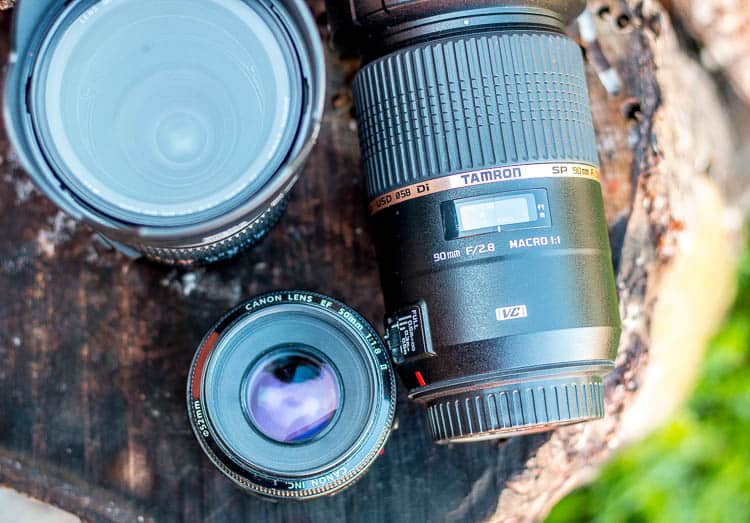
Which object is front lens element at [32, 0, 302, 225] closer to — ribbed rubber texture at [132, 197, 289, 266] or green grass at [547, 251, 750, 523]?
ribbed rubber texture at [132, 197, 289, 266]

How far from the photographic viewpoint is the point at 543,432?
4.00 feet

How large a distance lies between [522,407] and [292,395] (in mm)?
306

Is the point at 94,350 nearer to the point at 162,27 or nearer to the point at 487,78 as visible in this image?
the point at 162,27

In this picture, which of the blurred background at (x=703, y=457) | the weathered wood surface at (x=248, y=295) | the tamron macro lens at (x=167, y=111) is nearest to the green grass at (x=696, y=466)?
the blurred background at (x=703, y=457)

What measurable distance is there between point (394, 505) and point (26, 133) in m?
0.67

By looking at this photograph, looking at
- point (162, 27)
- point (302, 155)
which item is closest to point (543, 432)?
point (302, 155)

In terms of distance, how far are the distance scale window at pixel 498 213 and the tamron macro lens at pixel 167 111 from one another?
203mm

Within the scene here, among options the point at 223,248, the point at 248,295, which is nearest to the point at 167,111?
the point at 223,248

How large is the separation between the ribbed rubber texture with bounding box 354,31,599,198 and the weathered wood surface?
0.22 metres

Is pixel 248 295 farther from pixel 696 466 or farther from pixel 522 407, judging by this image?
pixel 696 466

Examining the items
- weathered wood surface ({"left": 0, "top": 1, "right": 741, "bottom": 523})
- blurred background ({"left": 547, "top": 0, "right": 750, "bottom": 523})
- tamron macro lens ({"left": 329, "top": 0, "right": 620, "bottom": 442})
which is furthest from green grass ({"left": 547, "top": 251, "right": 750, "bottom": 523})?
tamron macro lens ({"left": 329, "top": 0, "right": 620, "bottom": 442})

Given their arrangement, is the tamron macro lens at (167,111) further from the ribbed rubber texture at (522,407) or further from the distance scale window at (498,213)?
the ribbed rubber texture at (522,407)

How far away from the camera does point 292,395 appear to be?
1.14 meters

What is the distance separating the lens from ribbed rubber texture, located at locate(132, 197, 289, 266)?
3.42 feet
